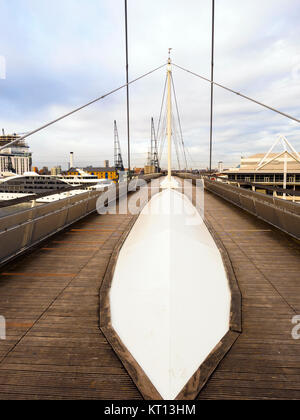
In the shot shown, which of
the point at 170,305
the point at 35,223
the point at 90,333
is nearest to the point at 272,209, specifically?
the point at 170,305

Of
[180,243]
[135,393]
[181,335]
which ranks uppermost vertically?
[180,243]

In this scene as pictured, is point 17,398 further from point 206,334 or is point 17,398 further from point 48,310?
point 206,334

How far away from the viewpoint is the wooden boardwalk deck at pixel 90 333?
2.64 meters

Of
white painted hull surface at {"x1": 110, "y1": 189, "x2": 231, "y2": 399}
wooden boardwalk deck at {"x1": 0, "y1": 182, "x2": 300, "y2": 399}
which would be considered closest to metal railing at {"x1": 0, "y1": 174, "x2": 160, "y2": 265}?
wooden boardwalk deck at {"x1": 0, "y1": 182, "x2": 300, "y2": 399}

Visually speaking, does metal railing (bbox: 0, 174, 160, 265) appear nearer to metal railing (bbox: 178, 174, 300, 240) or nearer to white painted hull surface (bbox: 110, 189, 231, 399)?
white painted hull surface (bbox: 110, 189, 231, 399)

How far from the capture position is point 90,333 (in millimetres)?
3479

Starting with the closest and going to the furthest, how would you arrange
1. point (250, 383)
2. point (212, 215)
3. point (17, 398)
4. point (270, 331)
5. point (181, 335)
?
point (17, 398), point (250, 383), point (181, 335), point (270, 331), point (212, 215)

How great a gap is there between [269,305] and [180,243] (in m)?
2.18

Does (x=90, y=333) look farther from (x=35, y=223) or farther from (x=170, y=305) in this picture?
(x=35, y=223)

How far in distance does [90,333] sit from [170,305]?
1.26 m

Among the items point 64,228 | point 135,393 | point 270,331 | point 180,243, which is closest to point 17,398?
point 135,393

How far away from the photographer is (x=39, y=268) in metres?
5.76

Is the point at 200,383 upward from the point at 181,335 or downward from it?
downward

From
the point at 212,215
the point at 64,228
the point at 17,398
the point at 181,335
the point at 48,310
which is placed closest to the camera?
the point at 17,398
